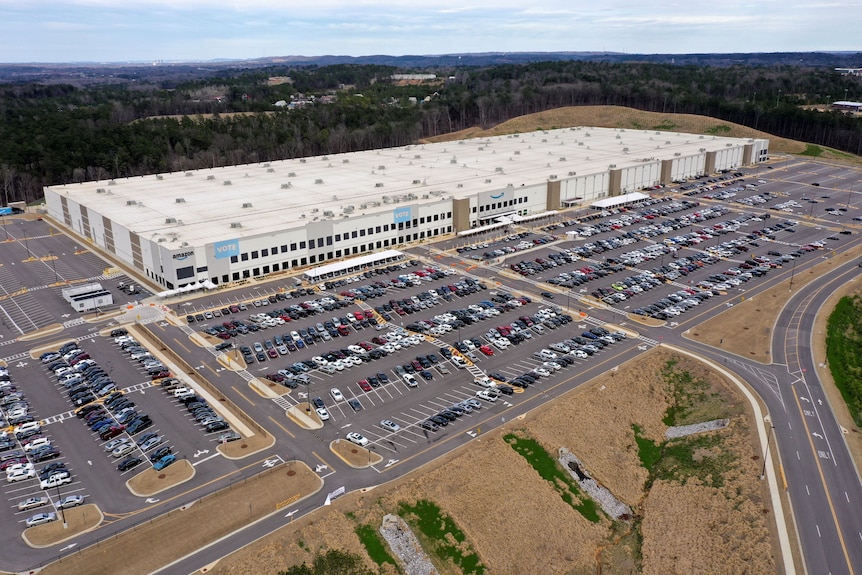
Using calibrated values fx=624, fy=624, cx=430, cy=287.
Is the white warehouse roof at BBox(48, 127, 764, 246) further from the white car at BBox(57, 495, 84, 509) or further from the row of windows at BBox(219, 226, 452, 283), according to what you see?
the white car at BBox(57, 495, 84, 509)

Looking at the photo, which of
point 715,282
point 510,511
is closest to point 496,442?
point 510,511

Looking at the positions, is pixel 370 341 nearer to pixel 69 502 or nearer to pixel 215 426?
pixel 215 426

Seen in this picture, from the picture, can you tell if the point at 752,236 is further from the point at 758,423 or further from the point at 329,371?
the point at 329,371

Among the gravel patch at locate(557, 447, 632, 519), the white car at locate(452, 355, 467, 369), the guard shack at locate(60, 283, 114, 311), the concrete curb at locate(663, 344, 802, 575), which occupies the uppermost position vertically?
the guard shack at locate(60, 283, 114, 311)

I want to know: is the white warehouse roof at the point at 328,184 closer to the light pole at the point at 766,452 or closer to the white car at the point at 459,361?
the white car at the point at 459,361

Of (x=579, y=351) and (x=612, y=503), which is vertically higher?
(x=579, y=351)

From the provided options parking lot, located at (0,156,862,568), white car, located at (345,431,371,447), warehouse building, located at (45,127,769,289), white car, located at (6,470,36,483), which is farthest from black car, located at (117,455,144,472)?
warehouse building, located at (45,127,769,289)
